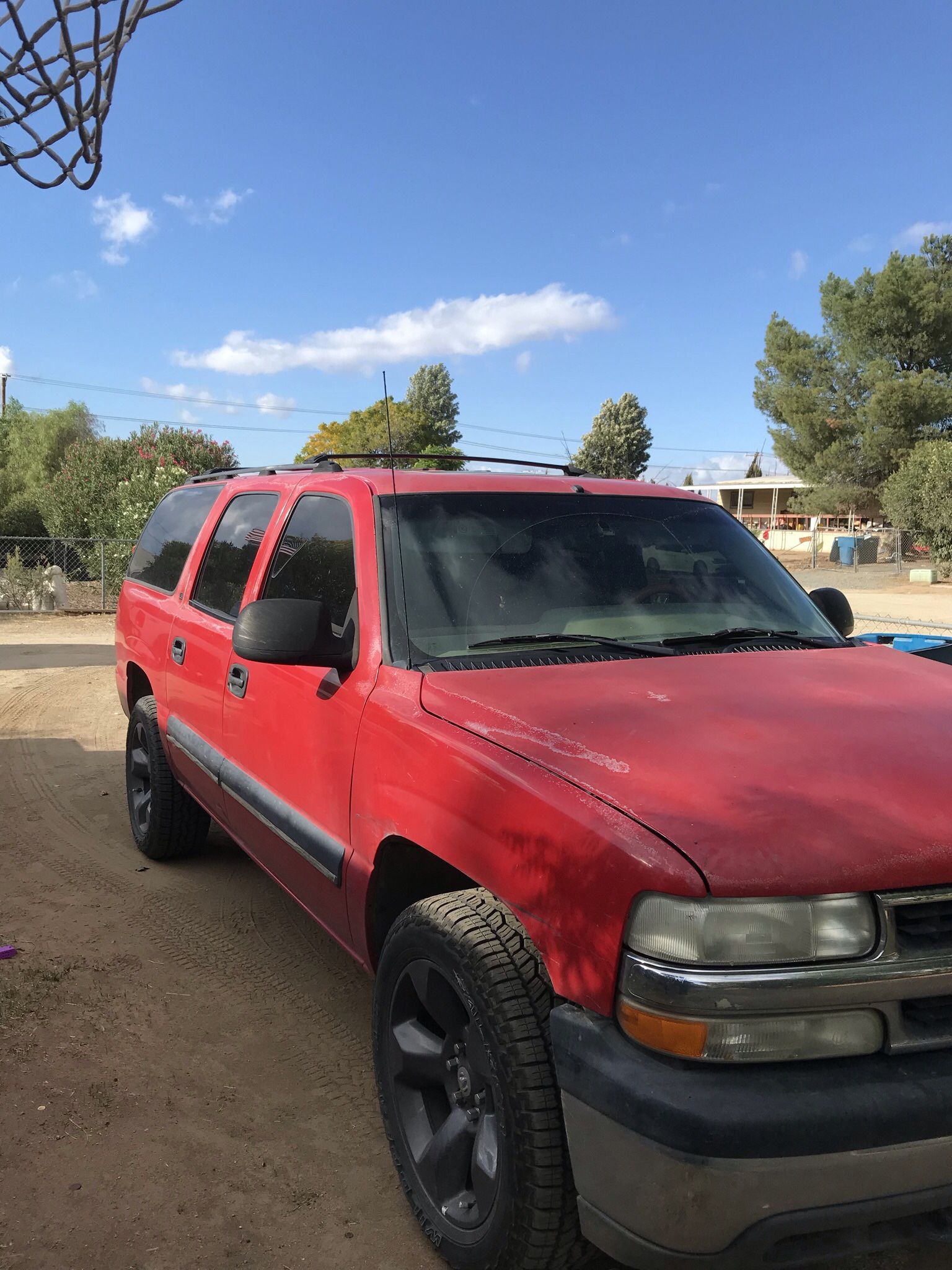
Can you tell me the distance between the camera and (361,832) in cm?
273

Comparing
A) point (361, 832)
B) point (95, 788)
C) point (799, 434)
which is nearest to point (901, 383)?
point (799, 434)

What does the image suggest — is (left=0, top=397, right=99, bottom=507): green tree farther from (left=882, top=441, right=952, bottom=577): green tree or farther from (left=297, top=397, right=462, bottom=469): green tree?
(left=882, top=441, right=952, bottom=577): green tree

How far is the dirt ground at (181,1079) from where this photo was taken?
8.13 ft

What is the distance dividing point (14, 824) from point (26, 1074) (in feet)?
Answer: 9.41

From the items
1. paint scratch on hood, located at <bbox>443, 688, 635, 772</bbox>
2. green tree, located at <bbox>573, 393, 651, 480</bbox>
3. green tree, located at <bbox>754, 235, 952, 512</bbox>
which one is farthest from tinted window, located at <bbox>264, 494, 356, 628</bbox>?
green tree, located at <bbox>573, 393, 651, 480</bbox>

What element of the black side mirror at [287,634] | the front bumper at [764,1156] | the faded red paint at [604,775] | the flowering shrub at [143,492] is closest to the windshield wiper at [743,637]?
the faded red paint at [604,775]

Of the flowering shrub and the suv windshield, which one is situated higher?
the flowering shrub

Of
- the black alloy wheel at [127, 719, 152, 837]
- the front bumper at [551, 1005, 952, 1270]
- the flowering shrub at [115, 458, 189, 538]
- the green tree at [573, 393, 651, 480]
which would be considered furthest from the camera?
the green tree at [573, 393, 651, 480]

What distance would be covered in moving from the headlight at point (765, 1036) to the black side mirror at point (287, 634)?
146cm

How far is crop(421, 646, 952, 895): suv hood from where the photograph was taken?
179cm

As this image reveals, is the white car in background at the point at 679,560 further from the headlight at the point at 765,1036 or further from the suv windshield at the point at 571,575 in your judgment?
the headlight at the point at 765,1036

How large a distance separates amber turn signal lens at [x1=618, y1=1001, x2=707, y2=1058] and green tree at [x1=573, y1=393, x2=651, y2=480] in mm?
75082

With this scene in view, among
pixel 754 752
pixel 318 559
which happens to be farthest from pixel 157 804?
pixel 754 752

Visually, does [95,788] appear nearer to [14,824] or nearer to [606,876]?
[14,824]
